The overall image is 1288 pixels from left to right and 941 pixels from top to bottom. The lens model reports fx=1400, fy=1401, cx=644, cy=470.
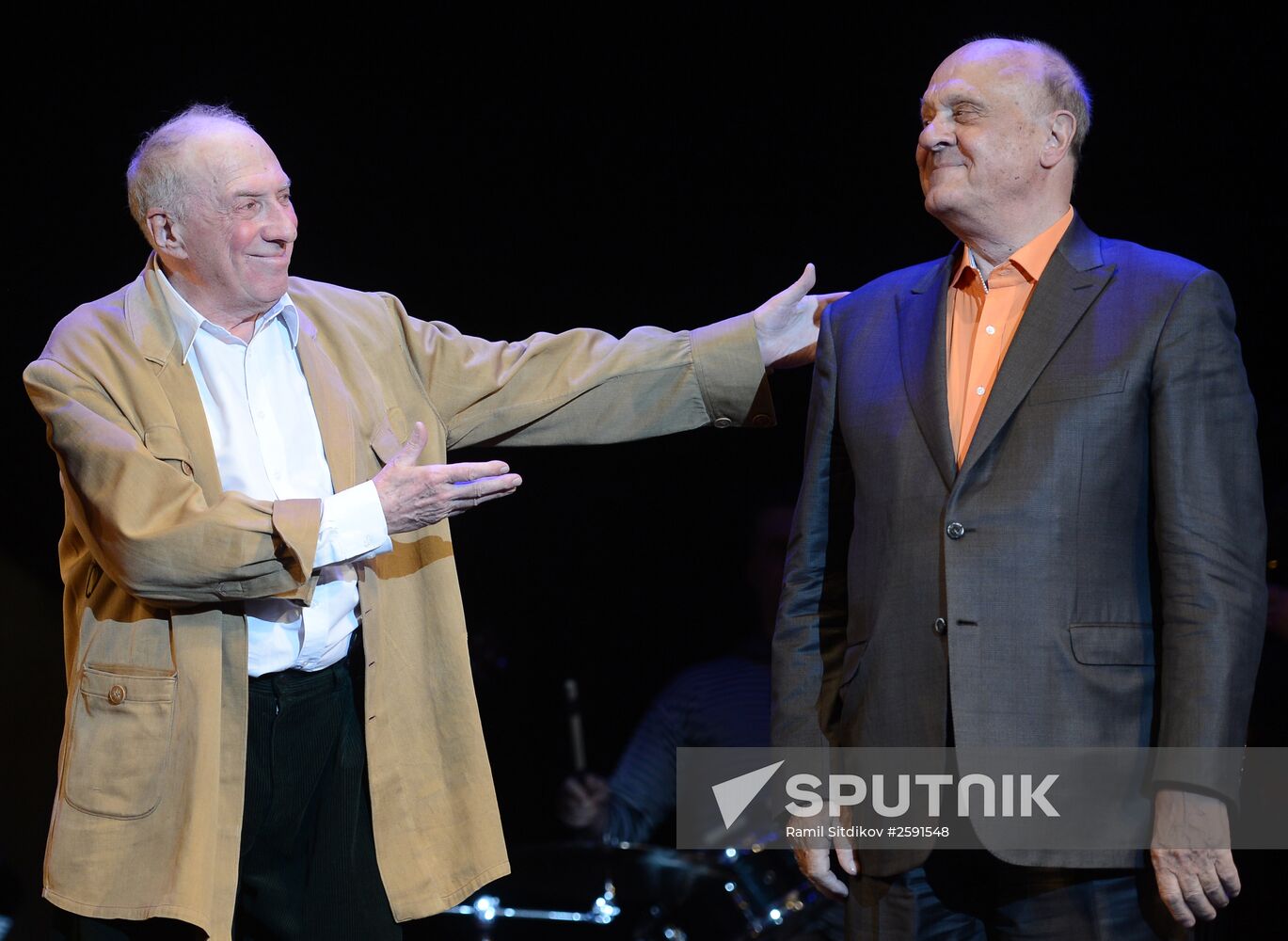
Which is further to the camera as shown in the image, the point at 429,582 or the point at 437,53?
the point at 437,53

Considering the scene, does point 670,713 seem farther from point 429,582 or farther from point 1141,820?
point 1141,820

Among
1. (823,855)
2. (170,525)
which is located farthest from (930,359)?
(170,525)

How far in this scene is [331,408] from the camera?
86.2 inches

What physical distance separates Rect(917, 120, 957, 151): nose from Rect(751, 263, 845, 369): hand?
0.37 m

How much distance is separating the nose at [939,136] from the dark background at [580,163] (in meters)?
1.26

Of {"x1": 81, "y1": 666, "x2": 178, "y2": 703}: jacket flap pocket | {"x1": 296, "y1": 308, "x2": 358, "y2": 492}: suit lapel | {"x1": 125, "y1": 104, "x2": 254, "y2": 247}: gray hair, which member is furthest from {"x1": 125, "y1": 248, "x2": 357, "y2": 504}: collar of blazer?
{"x1": 81, "y1": 666, "x2": 178, "y2": 703}: jacket flap pocket

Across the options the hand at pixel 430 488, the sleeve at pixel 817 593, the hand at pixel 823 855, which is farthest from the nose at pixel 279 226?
the hand at pixel 823 855

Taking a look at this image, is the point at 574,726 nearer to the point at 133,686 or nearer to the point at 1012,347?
the point at 133,686

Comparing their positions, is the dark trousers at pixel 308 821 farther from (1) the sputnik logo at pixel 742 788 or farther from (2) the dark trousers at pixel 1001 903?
(2) the dark trousers at pixel 1001 903

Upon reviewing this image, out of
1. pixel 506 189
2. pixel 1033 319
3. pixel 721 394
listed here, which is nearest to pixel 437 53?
Result: pixel 506 189

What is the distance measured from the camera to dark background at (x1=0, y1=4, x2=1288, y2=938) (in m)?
3.12

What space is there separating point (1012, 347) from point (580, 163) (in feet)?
6.29

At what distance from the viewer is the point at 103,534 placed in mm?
1995

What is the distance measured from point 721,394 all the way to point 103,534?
39.3 inches
